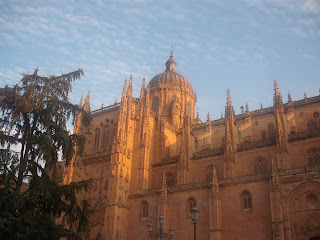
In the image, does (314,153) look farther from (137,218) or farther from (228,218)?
(137,218)

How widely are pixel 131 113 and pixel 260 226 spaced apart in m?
18.3

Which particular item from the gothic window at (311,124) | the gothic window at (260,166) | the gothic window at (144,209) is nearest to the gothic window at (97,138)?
the gothic window at (144,209)

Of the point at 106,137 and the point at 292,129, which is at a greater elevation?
the point at 106,137

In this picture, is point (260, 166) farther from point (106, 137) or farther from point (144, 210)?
point (106, 137)

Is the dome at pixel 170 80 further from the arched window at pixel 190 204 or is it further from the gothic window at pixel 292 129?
the arched window at pixel 190 204

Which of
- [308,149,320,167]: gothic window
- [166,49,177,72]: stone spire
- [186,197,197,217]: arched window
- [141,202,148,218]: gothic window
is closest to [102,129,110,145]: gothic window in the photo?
[141,202,148,218]: gothic window

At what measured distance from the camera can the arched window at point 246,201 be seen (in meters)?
26.8

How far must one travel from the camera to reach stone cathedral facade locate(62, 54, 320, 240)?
990 inches

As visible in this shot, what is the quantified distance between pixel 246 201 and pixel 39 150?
1589 cm

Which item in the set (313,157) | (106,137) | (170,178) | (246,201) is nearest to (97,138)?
(106,137)

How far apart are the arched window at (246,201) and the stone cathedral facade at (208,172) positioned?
0.07 m

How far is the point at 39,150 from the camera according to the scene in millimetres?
20484

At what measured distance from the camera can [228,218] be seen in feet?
89.7

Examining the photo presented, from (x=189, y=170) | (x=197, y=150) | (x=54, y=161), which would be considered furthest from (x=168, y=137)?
(x=54, y=161)
